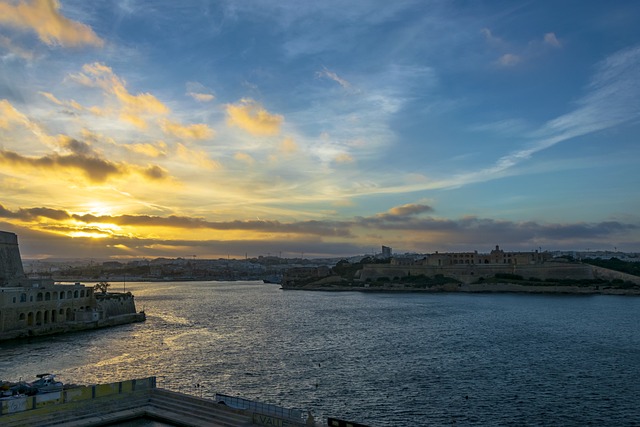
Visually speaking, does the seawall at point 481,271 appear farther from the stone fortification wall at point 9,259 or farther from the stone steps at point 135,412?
the stone steps at point 135,412

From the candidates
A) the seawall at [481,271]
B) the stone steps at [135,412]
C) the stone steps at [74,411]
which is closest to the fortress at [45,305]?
the stone steps at [74,411]

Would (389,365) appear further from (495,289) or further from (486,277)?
(486,277)

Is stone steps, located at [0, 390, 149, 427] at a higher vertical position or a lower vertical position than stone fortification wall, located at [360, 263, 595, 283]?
lower

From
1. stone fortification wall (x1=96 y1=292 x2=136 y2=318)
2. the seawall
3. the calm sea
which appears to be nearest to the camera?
the calm sea

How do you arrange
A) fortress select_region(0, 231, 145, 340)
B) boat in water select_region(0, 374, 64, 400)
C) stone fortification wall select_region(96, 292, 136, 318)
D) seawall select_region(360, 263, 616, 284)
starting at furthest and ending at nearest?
seawall select_region(360, 263, 616, 284), stone fortification wall select_region(96, 292, 136, 318), fortress select_region(0, 231, 145, 340), boat in water select_region(0, 374, 64, 400)

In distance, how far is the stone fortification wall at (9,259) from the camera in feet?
186

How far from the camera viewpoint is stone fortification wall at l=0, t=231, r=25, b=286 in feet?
186

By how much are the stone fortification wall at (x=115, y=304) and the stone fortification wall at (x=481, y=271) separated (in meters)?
94.1

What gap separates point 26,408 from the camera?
640 inches

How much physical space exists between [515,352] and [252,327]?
1120 inches

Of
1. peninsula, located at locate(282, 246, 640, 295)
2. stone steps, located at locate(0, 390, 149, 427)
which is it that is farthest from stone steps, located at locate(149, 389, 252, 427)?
peninsula, located at locate(282, 246, 640, 295)

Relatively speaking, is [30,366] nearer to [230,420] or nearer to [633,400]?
[230,420]

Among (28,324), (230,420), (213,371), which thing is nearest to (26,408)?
(230,420)

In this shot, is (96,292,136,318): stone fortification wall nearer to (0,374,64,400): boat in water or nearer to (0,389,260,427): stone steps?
(0,374,64,400): boat in water
